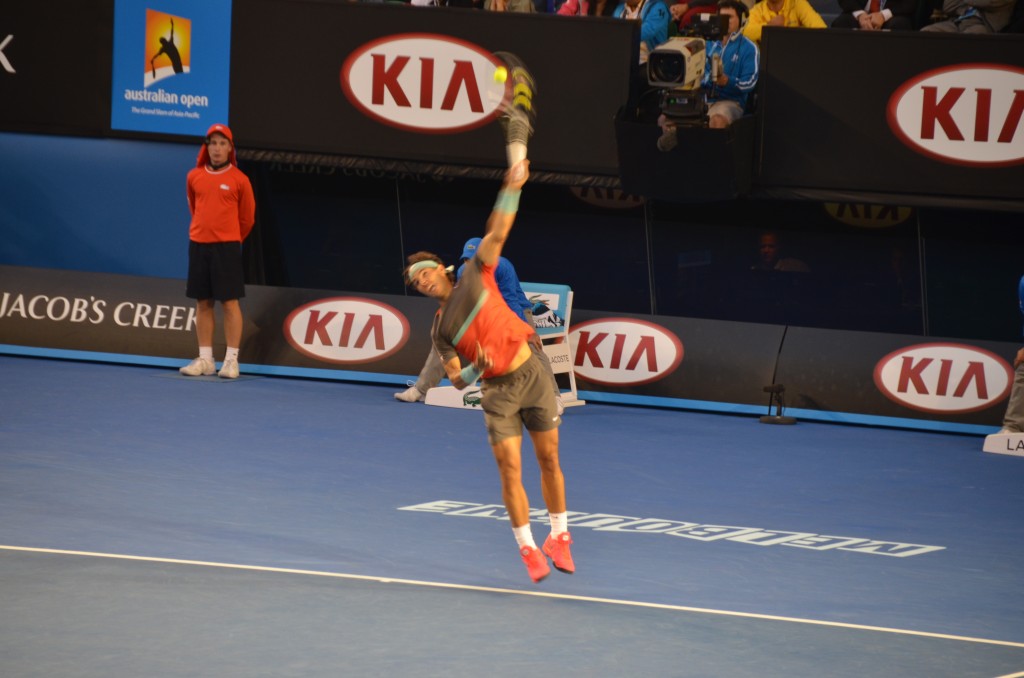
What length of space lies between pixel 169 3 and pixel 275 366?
4147 millimetres

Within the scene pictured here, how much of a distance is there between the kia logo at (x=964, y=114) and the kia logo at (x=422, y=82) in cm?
418

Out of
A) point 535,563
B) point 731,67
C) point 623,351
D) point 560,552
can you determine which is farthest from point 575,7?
point 535,563

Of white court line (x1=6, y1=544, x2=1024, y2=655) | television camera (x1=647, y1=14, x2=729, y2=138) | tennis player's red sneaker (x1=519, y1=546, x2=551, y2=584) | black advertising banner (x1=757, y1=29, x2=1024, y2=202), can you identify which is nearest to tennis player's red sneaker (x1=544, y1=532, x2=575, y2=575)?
tennis player's red sneaker (x1=519, y1=546, x2=551, y2=584)

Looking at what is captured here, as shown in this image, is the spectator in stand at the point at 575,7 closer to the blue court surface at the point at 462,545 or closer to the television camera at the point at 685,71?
the television camera at the point at 685,71

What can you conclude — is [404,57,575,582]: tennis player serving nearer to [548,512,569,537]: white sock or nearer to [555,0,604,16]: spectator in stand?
[548,512,569,537]: white sock

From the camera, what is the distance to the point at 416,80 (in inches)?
627

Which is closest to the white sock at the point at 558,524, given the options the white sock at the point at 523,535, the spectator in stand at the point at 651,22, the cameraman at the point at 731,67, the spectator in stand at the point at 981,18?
the white sock at the point at 523,535

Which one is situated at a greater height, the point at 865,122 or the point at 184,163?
the point at 865,122

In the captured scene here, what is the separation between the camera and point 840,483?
12.1 meters

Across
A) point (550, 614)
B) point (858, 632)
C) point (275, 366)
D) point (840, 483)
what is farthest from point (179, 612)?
point (275, 366)

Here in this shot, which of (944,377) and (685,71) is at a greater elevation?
(685,71)

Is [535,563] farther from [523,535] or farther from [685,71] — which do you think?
[685,71]

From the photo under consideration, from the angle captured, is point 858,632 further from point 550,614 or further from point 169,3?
point 169,3

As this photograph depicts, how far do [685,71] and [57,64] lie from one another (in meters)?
7.41
